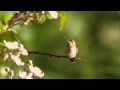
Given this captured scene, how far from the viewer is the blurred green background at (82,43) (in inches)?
129

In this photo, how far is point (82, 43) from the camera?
375 cm

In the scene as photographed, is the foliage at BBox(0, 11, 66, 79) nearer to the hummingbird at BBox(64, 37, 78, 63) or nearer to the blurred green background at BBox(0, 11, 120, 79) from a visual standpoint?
the hummingbird at BBox(64, 37, 78, 63)

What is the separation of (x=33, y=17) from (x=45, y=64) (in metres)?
2.11

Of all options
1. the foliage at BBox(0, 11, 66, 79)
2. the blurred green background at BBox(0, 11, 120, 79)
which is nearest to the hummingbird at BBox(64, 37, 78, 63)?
the foliage at BBox(0, 11, 66, 79)

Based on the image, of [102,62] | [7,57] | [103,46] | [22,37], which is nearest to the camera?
[7,57]

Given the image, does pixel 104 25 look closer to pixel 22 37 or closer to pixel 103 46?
pixel 103 46

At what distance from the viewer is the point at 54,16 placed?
1271mm

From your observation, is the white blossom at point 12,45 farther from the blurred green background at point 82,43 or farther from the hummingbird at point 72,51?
the blurred green background at point 82,43

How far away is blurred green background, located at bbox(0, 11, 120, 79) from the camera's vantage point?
329 cm

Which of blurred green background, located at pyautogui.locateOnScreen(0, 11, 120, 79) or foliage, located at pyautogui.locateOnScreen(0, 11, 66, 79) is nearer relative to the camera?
foliage, located at pyautogui.locateOnScreen(0, 11, 66, 79)

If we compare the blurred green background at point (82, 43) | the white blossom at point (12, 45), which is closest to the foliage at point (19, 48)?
the white blossom at point (12, 45)

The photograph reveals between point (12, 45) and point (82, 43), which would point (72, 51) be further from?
point (82, 43)

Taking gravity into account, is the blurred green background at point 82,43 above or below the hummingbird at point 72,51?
above
